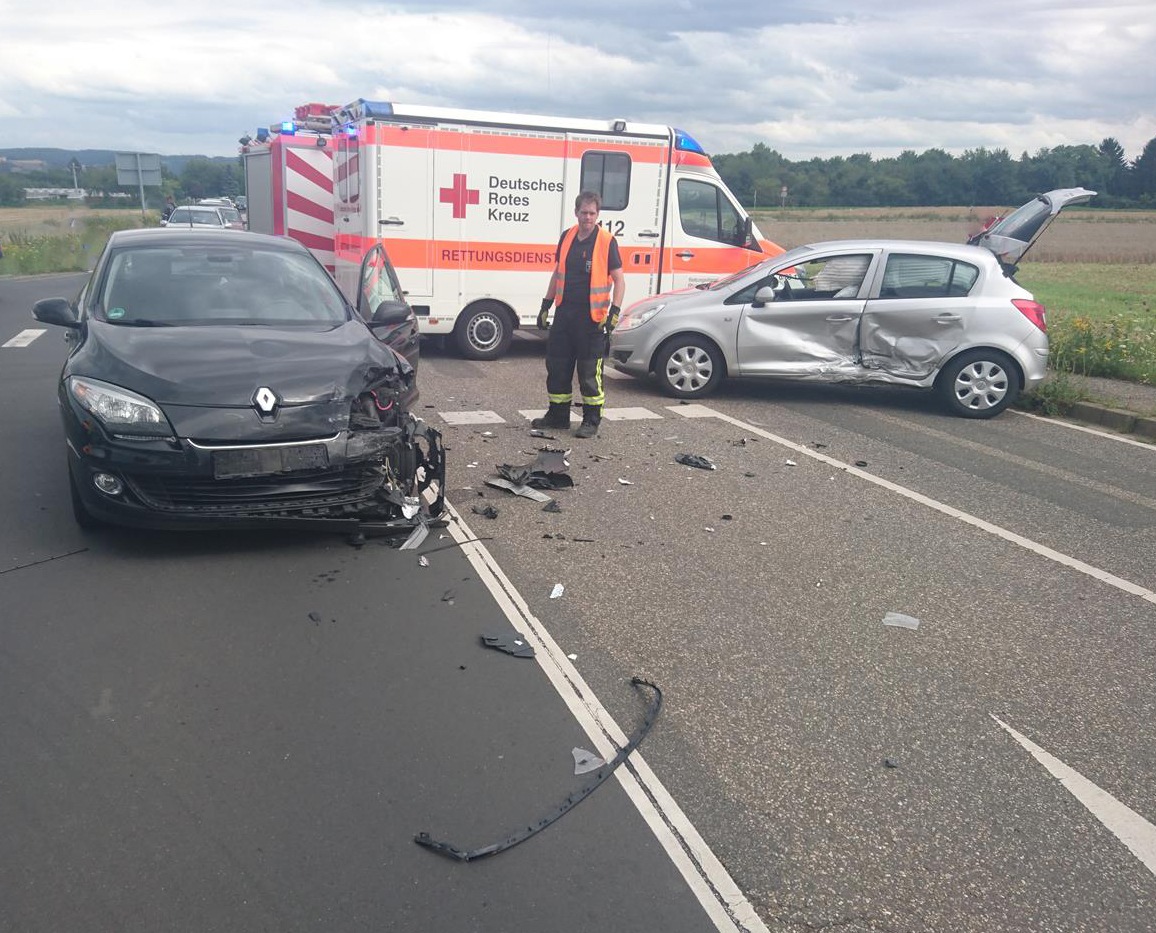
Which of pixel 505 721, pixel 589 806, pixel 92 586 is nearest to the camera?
pixel 589 806

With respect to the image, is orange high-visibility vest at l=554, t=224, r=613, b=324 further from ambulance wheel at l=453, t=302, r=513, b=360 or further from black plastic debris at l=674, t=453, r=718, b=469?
ambulance wheel at l=453, t=302, r=513, b=360

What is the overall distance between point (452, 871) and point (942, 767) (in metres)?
1.87

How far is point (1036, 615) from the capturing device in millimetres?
5285

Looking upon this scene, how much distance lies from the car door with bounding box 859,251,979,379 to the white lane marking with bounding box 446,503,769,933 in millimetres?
6738

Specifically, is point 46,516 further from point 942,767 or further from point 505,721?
point 942,767

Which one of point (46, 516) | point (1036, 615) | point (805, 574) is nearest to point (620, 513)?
point (805, 574)

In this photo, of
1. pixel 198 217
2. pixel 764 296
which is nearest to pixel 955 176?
pixel 198 217

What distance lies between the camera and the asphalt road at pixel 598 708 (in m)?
2.99

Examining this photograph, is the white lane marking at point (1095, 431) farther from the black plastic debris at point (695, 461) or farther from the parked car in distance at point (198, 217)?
the parked car in distance at point (198, 217)

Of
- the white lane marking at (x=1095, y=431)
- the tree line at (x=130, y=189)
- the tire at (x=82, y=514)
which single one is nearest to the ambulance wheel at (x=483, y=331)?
the white lane marking at (x=1095, y=431)

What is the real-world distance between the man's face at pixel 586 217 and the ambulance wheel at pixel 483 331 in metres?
4.34

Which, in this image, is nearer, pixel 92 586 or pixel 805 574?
pixel 92 586

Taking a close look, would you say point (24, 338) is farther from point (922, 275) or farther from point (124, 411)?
point (922, 275)

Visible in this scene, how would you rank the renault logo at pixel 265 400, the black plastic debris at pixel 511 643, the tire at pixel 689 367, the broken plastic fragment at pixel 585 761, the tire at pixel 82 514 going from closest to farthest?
the broken plastic fragment at pixel 585 761 < the black plastic debris at pixel 511 643 < the renault logo at pixel 265 400 < the tire at pixel 82 514 < the tire at pixel 689 367
